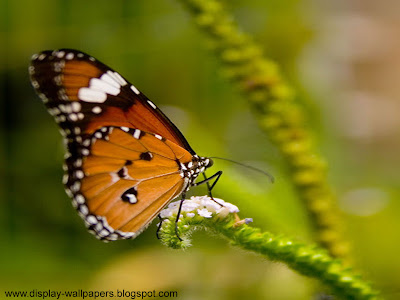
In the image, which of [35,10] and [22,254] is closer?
[22,254]

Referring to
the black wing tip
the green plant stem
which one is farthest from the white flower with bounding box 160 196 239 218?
the black wing tip

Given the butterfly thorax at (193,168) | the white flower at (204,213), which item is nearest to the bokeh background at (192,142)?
the butterfly thorax at (193,168)

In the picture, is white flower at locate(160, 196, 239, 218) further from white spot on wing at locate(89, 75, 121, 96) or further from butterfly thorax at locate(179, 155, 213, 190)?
white spot on wing at locate(89, 75, 121, 96)

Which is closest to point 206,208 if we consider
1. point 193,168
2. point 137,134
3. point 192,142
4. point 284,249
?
point 284,249

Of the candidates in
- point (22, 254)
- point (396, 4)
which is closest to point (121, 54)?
point (22, 254)

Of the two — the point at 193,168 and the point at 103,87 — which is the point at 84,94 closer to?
the point at 103,87

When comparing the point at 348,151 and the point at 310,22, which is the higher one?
the point at 310,22

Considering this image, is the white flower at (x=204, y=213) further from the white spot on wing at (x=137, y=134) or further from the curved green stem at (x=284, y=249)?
the white spot on wing at (x=137, y=134)

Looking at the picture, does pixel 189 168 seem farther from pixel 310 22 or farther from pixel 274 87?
pixel 310 22
